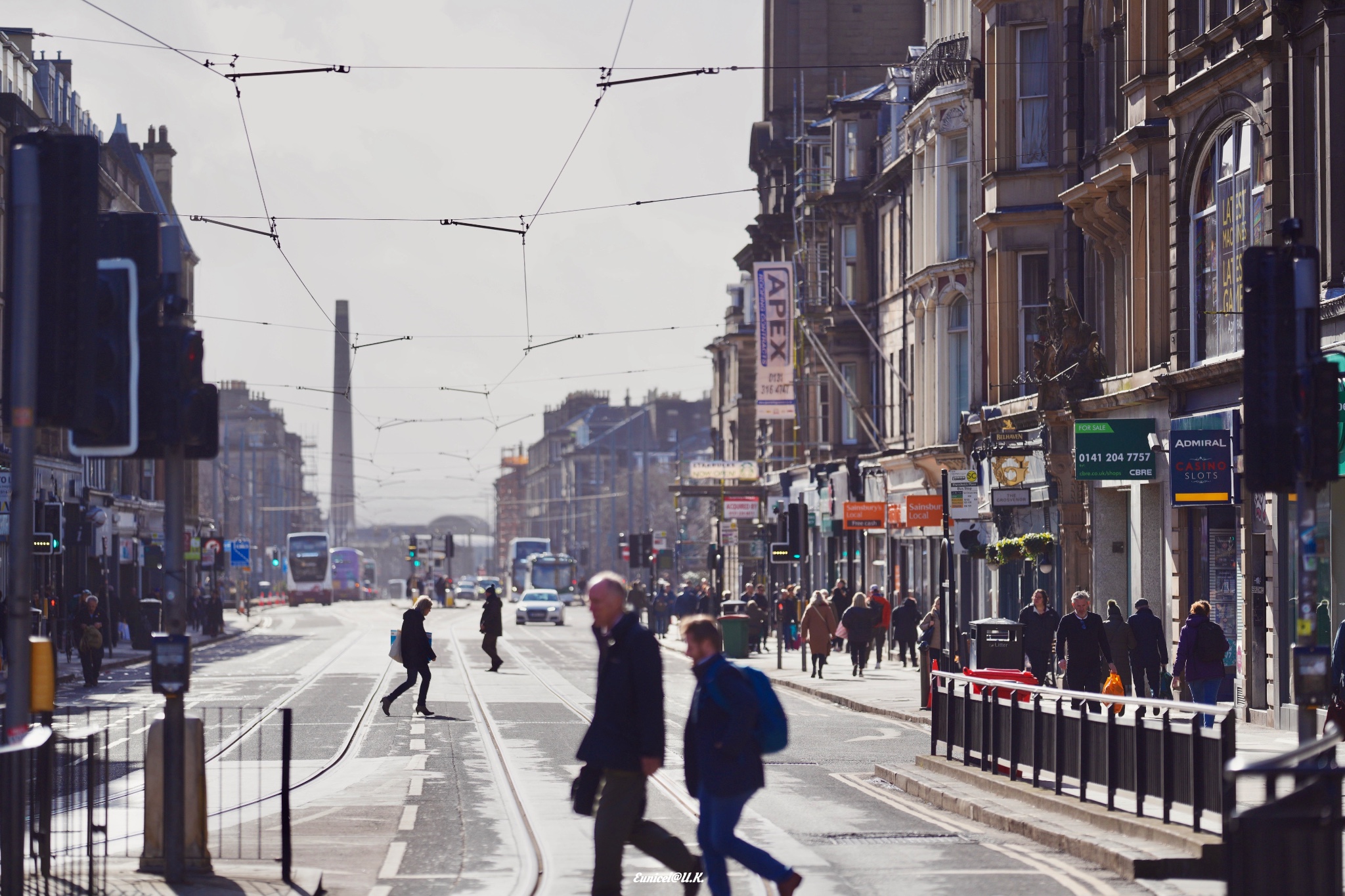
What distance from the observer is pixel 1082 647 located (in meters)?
22.4

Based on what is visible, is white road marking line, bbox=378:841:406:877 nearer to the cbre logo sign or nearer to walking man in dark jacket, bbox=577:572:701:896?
walking man in dark jacket, bbox=577:572:701:896

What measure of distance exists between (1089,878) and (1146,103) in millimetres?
18165

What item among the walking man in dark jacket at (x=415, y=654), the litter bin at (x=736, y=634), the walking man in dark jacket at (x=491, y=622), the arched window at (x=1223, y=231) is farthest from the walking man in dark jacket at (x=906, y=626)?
the walking man in dark jacket at (x=415, y=654)

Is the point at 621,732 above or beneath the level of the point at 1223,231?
beneath

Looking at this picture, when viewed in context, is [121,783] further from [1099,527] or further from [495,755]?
[1099,527]

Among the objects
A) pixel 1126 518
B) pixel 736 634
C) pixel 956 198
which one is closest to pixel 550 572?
pixel 736 634

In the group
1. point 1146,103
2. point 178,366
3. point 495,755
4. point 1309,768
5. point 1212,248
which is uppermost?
point 1146,103

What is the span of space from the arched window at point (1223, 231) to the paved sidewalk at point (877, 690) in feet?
17.0

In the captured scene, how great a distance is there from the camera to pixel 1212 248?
83.0ft

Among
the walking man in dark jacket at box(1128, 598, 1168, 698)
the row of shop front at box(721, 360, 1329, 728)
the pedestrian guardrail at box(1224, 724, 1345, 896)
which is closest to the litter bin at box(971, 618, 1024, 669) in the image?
the walking man in dark jacket at box(1128, 598, 1168, 698)

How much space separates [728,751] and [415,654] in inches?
664

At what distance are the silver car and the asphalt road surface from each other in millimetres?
43724

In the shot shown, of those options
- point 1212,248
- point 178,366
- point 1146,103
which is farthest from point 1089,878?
point 1146,103

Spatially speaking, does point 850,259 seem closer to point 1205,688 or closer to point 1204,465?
point 1204,465
